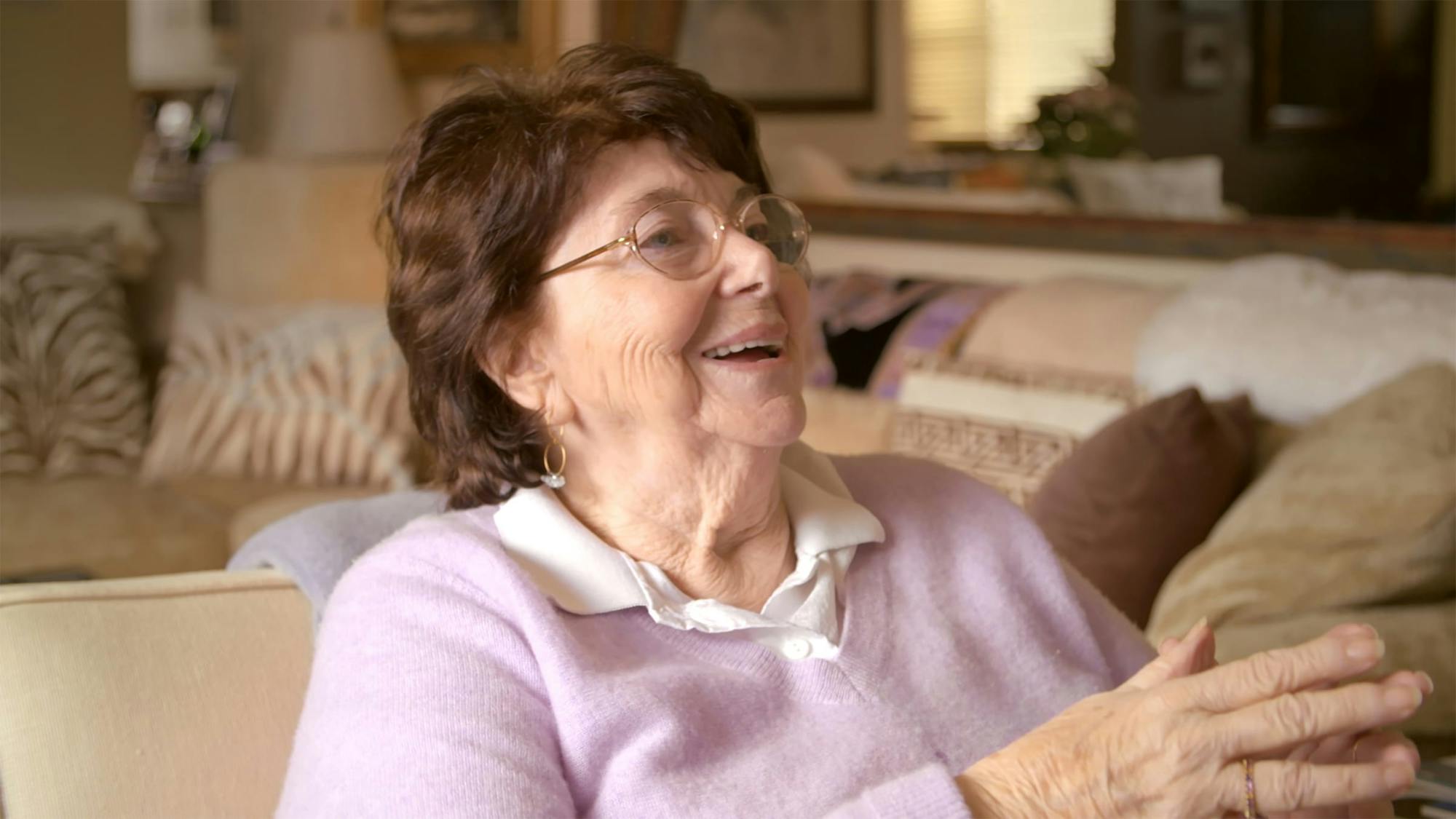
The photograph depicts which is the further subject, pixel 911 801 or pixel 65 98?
pixel 65 98

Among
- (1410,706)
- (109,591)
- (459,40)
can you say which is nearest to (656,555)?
(109,591)

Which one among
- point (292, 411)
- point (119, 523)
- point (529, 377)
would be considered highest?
point (529, 377)

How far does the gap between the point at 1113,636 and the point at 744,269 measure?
22.3 inches

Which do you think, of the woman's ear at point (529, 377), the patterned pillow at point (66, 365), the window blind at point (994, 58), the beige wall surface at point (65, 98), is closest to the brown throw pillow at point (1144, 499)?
the woman's ear at point (529, 377)

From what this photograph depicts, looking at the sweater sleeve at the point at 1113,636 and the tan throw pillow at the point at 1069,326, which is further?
the tan throw pillow at the point at 1069,326

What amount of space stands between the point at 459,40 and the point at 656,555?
128 inches

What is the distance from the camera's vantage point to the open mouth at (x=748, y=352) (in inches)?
49.8

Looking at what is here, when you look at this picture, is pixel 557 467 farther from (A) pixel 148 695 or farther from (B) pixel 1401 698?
(B) pixel 1401 698

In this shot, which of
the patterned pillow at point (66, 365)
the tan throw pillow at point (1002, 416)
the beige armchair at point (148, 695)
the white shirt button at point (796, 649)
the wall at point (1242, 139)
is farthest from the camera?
the patterned pillow at point (66, 365)

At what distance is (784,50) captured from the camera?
13.3 feet

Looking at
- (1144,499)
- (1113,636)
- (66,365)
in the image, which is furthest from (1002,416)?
(66,365)

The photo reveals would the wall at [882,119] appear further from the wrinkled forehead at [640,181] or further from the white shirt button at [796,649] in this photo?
the white shirt button at [796,649]

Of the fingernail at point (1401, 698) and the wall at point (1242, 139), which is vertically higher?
the wall at point (1242, 139)

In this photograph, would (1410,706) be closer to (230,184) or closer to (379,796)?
(379,796)
